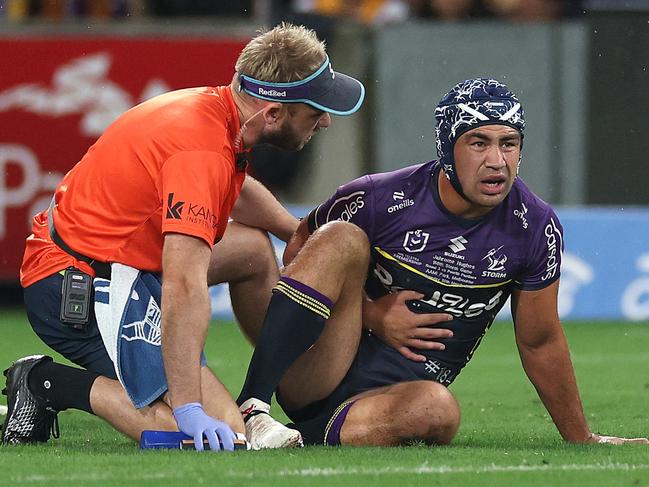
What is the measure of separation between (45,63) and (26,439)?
586 centimetres

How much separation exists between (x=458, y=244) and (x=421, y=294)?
0.80 feet

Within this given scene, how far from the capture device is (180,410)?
5.12 metres

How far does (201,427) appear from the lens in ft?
16.7

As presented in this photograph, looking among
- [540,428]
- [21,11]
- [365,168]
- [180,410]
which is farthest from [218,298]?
[180,410]

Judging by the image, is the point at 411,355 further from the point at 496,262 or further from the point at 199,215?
the point at 199,215

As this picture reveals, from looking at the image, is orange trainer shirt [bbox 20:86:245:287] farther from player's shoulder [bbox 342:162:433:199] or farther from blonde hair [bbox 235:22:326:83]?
player's shoulder [bbox 342:162:433:199]

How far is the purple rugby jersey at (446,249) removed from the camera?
543 cm

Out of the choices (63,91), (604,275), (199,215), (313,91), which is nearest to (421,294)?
(313,91)

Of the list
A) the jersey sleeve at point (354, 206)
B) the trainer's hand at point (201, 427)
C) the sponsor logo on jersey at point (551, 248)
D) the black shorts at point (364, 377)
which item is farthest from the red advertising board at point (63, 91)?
the trainer's hand at point (201, 427)

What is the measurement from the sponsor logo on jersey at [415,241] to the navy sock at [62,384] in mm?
1277

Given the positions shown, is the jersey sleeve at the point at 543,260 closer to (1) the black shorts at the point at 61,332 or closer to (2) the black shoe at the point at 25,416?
(1) the black shorts at the point at 61,332

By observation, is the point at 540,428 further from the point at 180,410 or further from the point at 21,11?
the point at 21,11

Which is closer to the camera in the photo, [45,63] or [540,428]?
[540,428]

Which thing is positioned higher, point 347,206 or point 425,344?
point 347,206
